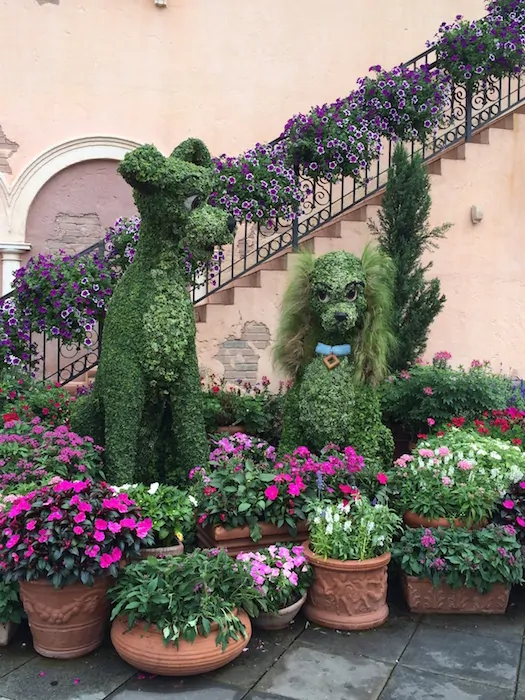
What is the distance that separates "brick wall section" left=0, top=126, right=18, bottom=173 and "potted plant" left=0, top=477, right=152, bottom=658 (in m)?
6.52

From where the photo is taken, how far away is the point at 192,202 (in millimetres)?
3664

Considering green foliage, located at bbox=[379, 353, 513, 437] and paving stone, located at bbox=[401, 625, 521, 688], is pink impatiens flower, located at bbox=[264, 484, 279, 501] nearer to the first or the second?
paving stone, located at bbox=[401, 625, 521, 688]

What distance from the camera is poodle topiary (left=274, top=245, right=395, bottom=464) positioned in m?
3.99

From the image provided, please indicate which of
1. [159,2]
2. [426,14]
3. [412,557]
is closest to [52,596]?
[412,557]

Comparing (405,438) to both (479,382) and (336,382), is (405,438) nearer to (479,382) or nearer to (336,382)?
(479,382)

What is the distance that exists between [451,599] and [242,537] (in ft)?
3.89

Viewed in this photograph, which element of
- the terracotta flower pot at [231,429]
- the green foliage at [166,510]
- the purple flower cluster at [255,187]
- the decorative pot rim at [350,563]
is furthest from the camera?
the purple flower cluster at [255,187]

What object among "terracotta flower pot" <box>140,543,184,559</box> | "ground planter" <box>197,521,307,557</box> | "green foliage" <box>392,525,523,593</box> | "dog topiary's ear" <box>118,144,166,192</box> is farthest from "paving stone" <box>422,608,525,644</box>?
"dog topiary's ear" <box>118,144,166,192</box>

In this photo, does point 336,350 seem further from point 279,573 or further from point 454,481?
point 279,573

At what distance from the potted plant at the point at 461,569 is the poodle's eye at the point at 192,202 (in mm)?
2258

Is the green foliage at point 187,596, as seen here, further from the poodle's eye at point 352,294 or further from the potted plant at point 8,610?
the poodle's eye at point 352,294

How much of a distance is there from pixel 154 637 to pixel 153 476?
137 cm

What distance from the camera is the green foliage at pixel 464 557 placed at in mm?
3332

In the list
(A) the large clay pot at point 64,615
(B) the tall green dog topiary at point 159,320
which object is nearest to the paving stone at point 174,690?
(A) the large clay pot at point 64,615
